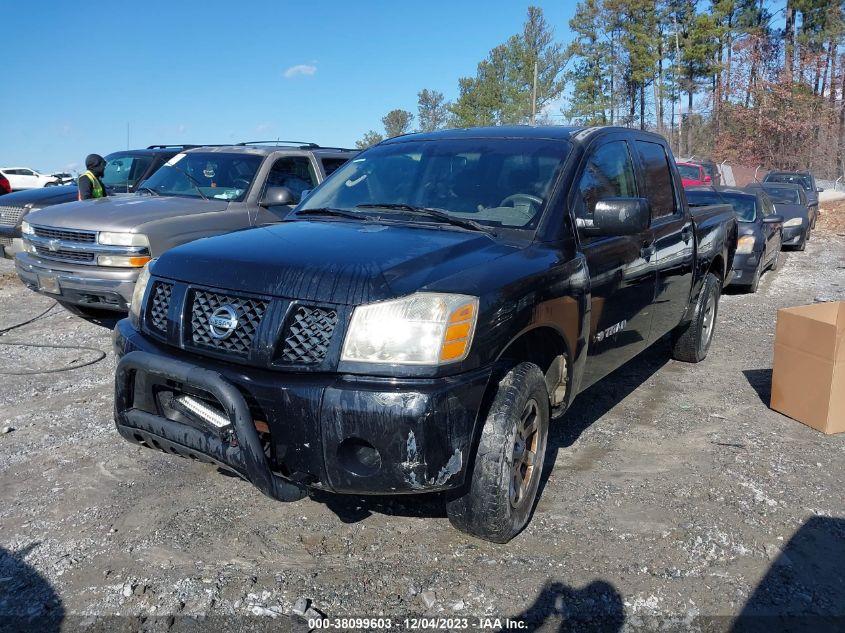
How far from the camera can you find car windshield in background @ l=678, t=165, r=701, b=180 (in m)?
20.0

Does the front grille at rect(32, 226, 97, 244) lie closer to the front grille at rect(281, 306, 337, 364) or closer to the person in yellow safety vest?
the person in yellow safety vest

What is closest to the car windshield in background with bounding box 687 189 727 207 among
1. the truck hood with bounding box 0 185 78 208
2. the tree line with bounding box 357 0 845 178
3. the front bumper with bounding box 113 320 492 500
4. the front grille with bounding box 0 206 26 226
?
the truck hood with bounding box 0 185 78 208

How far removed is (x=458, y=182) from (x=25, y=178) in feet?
128

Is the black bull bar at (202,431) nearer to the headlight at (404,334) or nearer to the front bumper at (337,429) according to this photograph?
the front bumper at (337,429)

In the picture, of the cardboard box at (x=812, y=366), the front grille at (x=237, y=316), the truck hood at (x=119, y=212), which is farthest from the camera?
the truck hood at (x=119, y=212)

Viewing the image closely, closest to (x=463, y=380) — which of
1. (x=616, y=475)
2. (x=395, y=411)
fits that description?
(x=395, y=411)

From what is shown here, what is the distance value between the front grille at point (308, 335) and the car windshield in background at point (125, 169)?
8.44 metres

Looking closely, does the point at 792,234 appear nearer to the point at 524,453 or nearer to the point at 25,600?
the point at 524,453

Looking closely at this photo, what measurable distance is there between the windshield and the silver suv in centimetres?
1

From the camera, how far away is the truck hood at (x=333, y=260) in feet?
9.39

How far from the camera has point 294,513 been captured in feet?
12.0

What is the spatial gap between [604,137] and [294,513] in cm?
281

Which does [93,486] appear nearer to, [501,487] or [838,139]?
[501,487]

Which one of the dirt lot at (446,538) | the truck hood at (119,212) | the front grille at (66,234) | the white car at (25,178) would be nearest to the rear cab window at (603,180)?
the dirt lot at (446,538)
